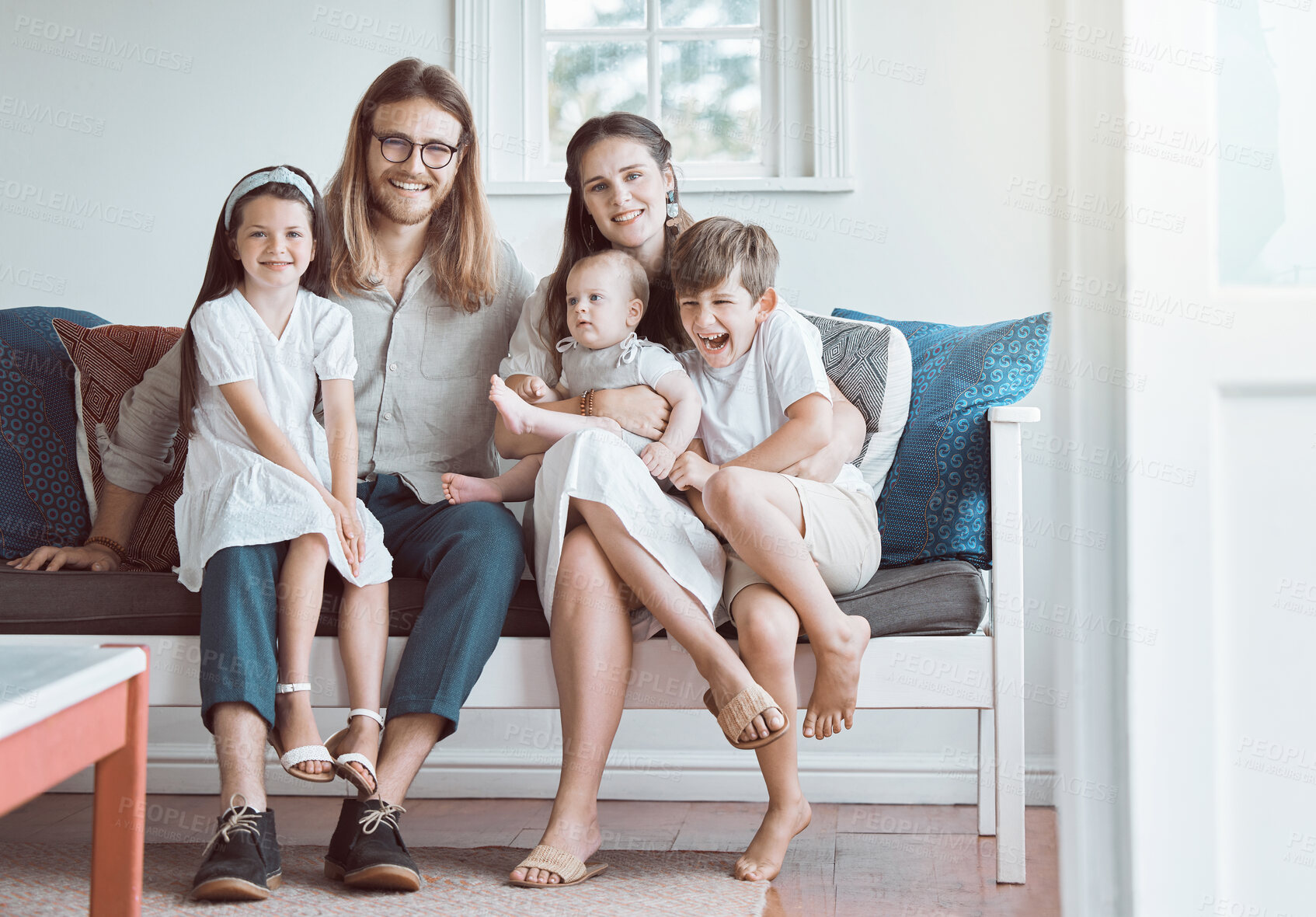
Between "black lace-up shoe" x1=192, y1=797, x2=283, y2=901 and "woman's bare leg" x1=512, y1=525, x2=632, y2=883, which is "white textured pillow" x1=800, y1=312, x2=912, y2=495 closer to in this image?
"woman's bare leg" x1=512, y1=525, x2=632, y2=883

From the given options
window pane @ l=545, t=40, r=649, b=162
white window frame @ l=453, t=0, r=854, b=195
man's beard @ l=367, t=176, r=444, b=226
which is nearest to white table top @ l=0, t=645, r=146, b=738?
man's beard @ l=367, t=176, r=444, b=226

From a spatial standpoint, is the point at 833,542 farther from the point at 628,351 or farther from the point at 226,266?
the point at 226,266

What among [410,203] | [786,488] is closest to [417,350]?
[410,203]

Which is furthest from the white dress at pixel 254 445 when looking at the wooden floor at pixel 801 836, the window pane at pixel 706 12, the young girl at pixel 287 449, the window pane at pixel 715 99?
the window pane at pixel 706 12

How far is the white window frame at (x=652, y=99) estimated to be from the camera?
2094 millimetres

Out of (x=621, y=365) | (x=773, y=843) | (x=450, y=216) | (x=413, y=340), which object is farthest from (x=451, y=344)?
(x=773, y=843)

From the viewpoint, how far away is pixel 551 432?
1.57 m

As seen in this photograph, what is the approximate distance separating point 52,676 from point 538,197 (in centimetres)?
150

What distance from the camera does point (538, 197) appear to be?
2154 mm

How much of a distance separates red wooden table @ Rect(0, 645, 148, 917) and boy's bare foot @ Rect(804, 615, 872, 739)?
2.62 feet

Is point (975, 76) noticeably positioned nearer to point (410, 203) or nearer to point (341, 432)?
point (410, 203)

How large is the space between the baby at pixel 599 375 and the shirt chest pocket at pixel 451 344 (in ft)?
0.49

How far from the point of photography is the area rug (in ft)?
4.21

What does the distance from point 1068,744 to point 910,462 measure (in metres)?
1.34
